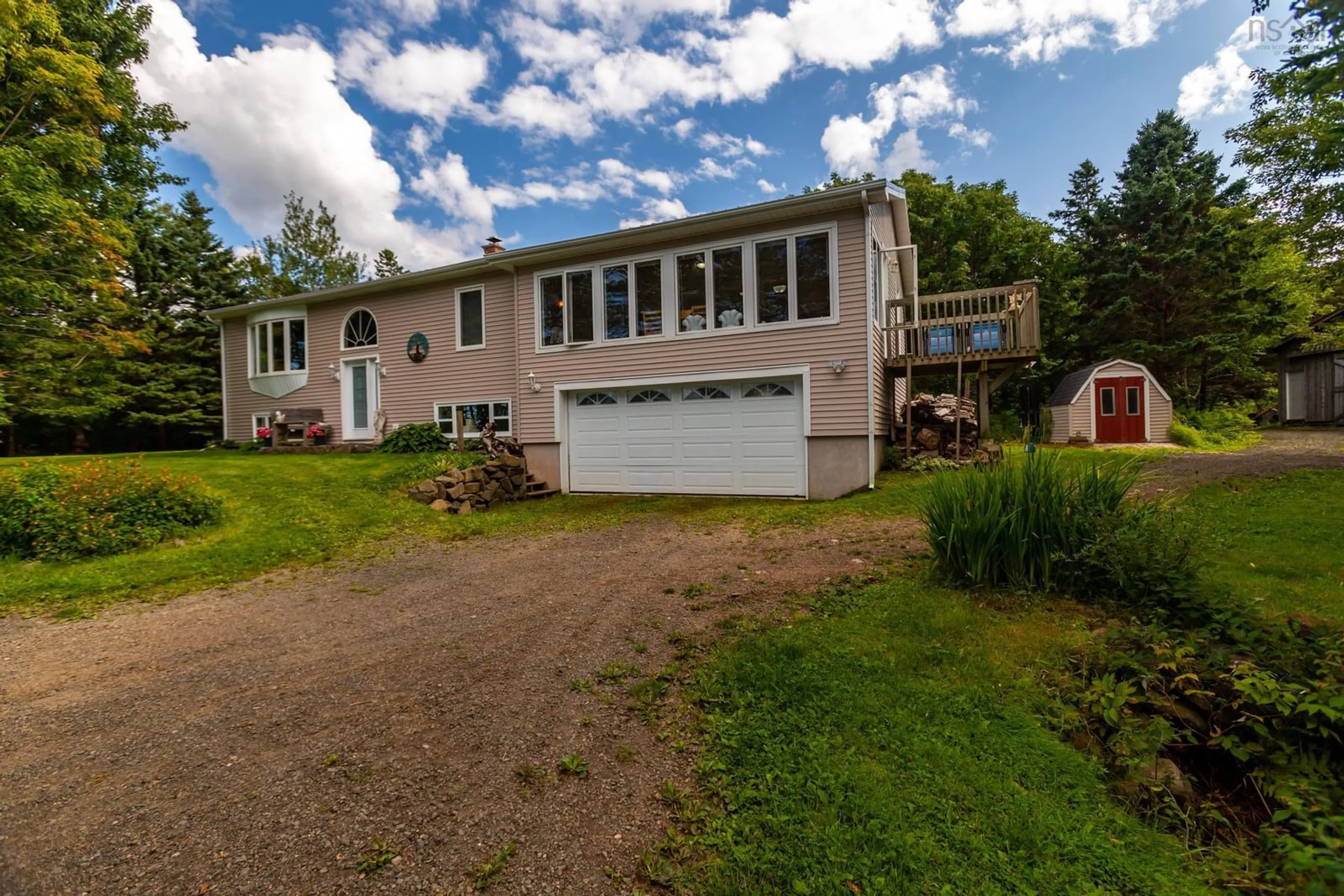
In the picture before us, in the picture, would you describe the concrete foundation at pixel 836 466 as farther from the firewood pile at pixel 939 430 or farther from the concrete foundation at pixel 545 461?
the concrete foundation at pixel 545 461

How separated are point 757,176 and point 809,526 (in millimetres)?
14378

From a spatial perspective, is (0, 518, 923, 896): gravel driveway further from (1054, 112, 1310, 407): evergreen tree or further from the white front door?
(1054, 112, 1310, 407): evergreen tree

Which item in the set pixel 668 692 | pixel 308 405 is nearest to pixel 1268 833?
pixel 668 692

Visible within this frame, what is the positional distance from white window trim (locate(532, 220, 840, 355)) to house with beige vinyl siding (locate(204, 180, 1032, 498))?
0.09 feet

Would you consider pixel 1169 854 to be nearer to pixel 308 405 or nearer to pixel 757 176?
pixel 308 405

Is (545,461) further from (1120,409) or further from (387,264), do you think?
(387,264)

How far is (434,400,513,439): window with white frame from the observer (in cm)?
1186

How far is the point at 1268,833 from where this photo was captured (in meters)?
1.80

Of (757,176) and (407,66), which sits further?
(757,176)

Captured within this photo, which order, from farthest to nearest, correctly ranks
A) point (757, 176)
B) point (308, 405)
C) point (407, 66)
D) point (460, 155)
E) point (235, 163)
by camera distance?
point (235, 163) < point (757, 176) < point (460, 155) < point (308, 405) < point (407, 66)

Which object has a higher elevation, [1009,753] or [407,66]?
[407,66]

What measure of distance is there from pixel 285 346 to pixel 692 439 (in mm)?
12281

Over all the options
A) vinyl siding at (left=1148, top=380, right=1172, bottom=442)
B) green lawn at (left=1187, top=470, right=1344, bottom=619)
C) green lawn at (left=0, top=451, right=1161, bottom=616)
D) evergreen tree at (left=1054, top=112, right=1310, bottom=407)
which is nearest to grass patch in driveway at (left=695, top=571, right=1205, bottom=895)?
green lawn at (left=1187, top=470, right=1344, bottom=619)

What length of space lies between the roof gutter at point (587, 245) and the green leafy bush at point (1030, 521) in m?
6.13
